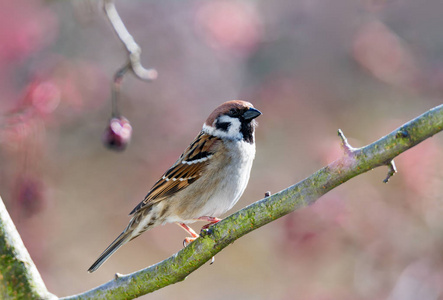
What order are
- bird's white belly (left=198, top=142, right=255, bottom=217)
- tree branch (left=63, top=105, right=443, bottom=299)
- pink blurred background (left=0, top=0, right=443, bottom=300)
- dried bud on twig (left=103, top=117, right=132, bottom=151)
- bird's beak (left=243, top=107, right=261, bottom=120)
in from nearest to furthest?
tree branch (left=63, top=105, right=443, bottom=299)
dried bud on twig (left=103, top=117, right=132, bottom=151)
bird's white belly (left=198, top=142, right=255, bottom=217)
bird's beak (left=243, top=107, right=261, bottom=120)
pink blurred background (left=0, top=0, right=443, bottom=300)

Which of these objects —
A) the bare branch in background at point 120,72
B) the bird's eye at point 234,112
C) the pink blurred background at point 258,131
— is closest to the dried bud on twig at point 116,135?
the bare branch in background at point 120,72

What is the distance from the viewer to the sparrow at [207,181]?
2.87 meters

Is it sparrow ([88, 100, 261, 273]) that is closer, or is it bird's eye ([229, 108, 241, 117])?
sparrow ([88, 100, 261, 273])

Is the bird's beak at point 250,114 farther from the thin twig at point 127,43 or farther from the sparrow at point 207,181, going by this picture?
the thin twig at point 127,43

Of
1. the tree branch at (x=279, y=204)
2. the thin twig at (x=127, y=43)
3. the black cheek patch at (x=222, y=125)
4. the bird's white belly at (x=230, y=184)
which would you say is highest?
the black cheek patch at (x=222, y=125)

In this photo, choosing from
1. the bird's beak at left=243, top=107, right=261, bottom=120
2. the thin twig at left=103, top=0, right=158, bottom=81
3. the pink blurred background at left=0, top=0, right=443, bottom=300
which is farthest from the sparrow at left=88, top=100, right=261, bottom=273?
the thin twig at left=103, top=0, right=158, bottom=81

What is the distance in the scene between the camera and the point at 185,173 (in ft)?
9.82

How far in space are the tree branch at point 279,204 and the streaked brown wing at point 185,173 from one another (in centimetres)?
81

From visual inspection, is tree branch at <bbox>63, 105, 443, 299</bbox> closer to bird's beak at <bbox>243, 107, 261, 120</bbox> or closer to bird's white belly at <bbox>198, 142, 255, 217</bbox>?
bird's white belly at <bbox>198, 142, 255, 217</bbox>

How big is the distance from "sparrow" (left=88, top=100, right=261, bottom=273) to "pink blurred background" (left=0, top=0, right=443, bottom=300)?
0.63 meters

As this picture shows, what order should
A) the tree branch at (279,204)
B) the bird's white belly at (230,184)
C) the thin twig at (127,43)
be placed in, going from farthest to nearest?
the bird's white belly at (230,184), the thin twig at (127,43), the tree branch at (279,204)

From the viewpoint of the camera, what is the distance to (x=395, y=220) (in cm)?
342

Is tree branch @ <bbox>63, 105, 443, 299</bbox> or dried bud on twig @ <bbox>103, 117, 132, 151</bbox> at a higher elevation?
dried bud on twig @ <bbox>103, 117, 132, 151</bbox>

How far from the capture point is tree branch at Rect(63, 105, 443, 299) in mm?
1701
